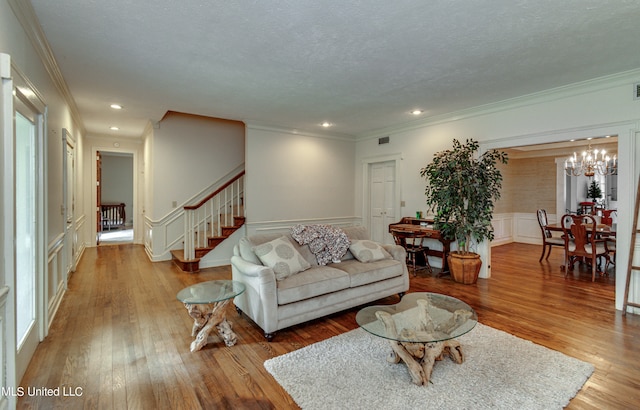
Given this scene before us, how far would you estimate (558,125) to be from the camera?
3.99m

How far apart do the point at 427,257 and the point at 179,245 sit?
191 inches

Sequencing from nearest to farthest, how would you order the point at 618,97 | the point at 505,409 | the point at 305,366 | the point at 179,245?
the point at 505,409 < the point at 305,366 < the point at 618,97 < the point at 179,245

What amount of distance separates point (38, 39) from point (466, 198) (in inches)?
206

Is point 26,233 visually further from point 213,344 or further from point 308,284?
point 308,284

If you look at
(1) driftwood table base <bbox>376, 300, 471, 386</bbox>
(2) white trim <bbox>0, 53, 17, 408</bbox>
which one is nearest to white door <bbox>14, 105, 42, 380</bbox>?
(2) white trim <bbox>0, 53, 17, 408</bbox>

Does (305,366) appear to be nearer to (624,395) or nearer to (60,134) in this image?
(624,395)

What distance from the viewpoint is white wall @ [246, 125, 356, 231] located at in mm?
5953

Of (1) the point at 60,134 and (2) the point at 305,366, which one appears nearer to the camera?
(2) the point at 305,366

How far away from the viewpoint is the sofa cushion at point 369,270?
3352 mm

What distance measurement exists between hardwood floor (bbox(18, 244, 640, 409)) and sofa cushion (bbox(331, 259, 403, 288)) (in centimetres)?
40

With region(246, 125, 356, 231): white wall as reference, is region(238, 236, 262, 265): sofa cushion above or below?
below

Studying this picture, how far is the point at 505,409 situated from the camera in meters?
1.88

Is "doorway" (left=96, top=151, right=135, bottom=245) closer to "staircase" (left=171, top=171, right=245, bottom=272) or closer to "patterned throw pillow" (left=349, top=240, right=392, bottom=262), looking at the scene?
"staircase" (left=171, top=171, right=245, bottom=272)

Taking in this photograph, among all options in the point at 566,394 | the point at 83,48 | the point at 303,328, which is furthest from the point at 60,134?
the point at 566,394
